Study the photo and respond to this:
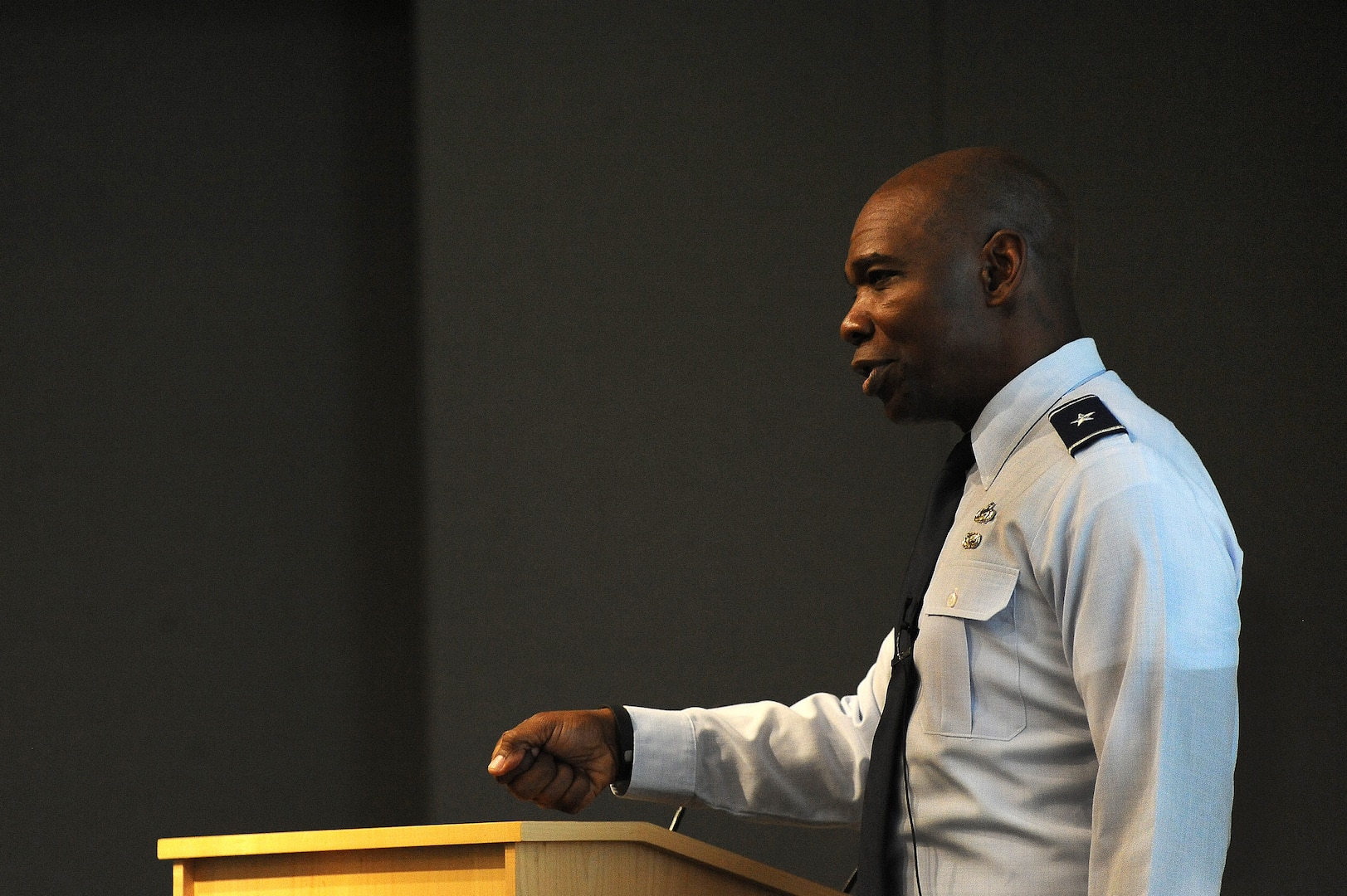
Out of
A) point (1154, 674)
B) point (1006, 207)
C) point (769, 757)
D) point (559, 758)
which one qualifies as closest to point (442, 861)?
point (559, 758)

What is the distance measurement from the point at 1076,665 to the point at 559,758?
0.61 metres

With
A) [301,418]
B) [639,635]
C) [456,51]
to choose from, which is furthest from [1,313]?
[639,635]

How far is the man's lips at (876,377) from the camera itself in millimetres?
1567

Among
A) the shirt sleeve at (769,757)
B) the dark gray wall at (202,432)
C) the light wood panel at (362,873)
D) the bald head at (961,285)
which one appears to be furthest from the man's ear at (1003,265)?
the dark gray wall at (202,432)

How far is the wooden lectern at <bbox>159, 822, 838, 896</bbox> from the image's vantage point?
1251 millimetres

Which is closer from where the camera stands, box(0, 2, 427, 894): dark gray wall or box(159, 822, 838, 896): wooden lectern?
box(159, 822, 838, 896): wooden lectern

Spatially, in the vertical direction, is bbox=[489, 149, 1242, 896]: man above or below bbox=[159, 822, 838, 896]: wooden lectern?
above

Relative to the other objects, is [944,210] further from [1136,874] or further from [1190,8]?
[1190,8]

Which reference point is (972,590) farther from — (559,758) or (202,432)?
(202,432)

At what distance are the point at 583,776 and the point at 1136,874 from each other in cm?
65

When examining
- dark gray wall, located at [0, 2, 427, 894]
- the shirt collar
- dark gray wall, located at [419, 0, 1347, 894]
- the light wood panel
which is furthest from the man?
dark gray wall, located at [0, 2, 427, 894]

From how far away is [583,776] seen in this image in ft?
5.10

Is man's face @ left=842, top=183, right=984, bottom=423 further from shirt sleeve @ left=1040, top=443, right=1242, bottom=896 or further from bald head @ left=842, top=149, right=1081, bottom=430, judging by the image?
shirt sleeve @ left=1040, top=443, right=1242, bottom=896

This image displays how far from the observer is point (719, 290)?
2.81 m
